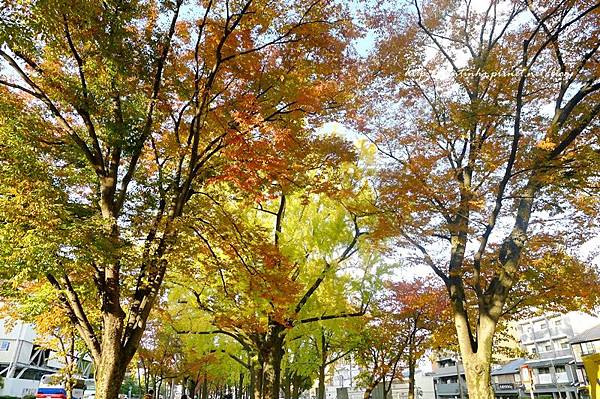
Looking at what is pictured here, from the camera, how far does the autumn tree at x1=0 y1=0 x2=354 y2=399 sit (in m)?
5.88

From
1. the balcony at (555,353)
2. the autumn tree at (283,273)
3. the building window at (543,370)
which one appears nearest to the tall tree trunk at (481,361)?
the autumn tree at (283,273)

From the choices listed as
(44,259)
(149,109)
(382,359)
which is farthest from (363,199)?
(382,359)

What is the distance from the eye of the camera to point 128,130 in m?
7.48

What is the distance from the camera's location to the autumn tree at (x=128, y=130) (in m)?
5.88

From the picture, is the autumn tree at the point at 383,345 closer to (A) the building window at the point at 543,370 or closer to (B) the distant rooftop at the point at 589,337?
(B) the distant rooftop at the point at 589,337

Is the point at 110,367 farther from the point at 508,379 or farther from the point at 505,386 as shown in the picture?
the point at 508,379

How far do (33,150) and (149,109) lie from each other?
2.11 m

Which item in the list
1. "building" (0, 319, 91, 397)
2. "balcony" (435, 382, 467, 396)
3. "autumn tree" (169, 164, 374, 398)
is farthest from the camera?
"balcony" (435, 382, 467, 396)

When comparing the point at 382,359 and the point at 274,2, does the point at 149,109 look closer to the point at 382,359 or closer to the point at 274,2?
the point at 274,2

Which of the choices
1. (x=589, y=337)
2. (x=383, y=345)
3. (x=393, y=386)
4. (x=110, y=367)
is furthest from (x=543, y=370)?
(x=110, y=367)

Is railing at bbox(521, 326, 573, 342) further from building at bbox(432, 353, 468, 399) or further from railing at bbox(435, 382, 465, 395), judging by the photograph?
railing at bbox(435, 382, 465, 395)

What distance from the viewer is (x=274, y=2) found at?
8031 millimetres

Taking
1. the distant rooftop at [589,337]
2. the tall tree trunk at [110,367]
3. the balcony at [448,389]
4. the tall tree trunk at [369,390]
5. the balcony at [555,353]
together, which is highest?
the distant rooftop at [589,337]

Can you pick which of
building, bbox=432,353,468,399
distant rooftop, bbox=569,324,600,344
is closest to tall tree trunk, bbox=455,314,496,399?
distant rooftop, bbox=569,324,600,344
